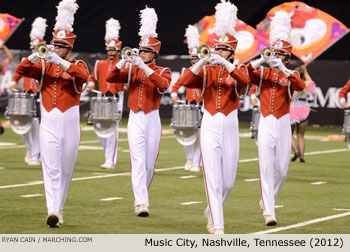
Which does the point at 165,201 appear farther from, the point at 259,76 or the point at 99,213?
the point at 259,76

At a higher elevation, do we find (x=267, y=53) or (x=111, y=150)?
(x=267, y=53)

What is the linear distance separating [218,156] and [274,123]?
124cm

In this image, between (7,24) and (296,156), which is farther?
(7,24)

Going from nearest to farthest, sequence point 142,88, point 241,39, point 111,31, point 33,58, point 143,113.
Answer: point 33,58 < point 143,113 < point 142,88 < point 111,31 < point 241,39

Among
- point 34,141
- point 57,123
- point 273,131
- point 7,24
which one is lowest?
point 34,141

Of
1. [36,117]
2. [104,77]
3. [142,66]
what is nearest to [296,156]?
[104,77]

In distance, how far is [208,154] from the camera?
891cm

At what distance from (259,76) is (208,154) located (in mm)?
1525

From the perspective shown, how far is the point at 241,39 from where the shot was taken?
2652 cm

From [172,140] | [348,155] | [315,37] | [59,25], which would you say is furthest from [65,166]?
[315,37]

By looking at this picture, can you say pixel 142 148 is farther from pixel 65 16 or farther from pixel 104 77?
pixel 104 77

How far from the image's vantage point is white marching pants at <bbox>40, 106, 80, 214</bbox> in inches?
369
